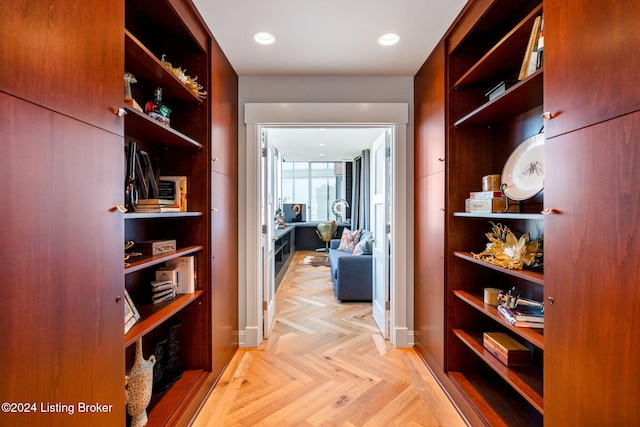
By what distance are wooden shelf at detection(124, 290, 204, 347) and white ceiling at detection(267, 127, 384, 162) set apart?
291cm

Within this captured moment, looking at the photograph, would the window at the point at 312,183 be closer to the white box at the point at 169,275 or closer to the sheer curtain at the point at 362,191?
the sheer curtain at the point at 362,191

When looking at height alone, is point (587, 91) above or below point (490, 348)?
above

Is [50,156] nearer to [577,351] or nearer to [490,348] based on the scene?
[577,351]

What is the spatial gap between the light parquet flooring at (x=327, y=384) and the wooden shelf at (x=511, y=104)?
180 cm

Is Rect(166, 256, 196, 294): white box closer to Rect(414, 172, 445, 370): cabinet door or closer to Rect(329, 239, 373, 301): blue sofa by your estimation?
Rect(414, 172, 445, 370): cabinet door

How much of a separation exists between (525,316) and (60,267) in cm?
182

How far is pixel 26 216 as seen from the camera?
30.3 inches

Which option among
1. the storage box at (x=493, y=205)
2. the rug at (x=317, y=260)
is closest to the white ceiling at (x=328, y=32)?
the storage box at (x=493, y=205)

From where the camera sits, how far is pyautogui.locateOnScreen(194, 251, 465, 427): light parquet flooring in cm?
180

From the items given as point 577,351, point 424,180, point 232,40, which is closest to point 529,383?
point 577,351

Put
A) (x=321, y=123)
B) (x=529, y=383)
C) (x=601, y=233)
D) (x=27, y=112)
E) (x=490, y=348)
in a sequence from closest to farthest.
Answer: (x=27, y=112) → (x=601, y=233) → (x=529, y=383) → (x=490, y=348) → (x=321, y=123)

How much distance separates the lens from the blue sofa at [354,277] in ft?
12.6

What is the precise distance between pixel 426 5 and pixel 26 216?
2.05 meters

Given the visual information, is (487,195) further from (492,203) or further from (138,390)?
(138,390)
